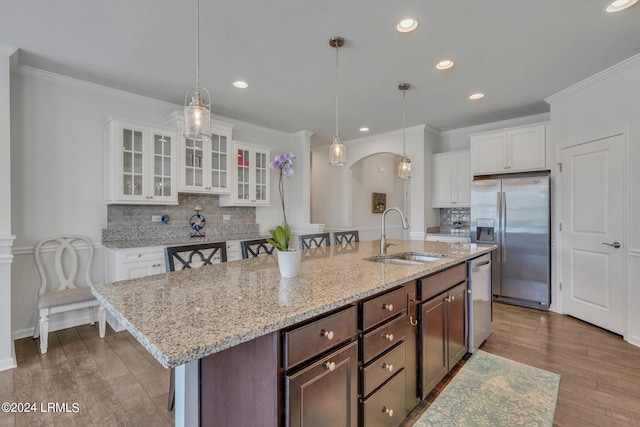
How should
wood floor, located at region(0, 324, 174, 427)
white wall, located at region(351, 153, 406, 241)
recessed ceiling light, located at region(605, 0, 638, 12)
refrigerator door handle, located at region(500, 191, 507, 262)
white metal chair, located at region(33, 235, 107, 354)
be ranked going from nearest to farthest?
wood floor, located at region(0, 324, 174, 427), recessed ceiling light, located at region(605, 0, 638, 12), white metal chair, located at region(33, 235, 107, 354), refrigerator door handle, located at region(500, 191, 507, 262), white wall, located at region(351, 153, 406, 241)

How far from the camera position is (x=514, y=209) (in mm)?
4074

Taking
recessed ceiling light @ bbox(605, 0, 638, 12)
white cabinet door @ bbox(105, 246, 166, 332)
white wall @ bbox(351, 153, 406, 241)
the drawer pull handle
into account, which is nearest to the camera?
the drawer pull handle

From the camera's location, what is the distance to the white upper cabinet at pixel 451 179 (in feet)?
16.3

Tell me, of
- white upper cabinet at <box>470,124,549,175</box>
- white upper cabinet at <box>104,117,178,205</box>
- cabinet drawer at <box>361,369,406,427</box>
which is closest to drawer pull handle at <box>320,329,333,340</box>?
cabinet drawer at <box>361,369,406,427</box>

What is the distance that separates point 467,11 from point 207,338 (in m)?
2.62

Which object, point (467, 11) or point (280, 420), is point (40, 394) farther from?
point (467, 11)

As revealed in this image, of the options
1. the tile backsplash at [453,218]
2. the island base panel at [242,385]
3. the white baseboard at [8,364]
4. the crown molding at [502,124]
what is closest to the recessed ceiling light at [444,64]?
the crown molding at [502,124]

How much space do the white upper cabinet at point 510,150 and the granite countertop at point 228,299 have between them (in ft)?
9.91

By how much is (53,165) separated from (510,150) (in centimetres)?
554

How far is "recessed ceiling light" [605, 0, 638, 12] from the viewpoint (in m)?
2.10

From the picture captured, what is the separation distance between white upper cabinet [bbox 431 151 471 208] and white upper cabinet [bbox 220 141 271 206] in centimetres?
283

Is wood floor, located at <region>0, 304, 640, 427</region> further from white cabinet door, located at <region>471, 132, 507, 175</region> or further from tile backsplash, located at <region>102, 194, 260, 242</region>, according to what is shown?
white cabinet door, located at <region>471, 132, 507, 175</region>

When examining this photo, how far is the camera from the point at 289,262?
1668mm

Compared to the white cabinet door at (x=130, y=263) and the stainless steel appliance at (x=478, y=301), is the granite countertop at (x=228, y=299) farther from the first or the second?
the white cabinet door at (x=130, y=263)
